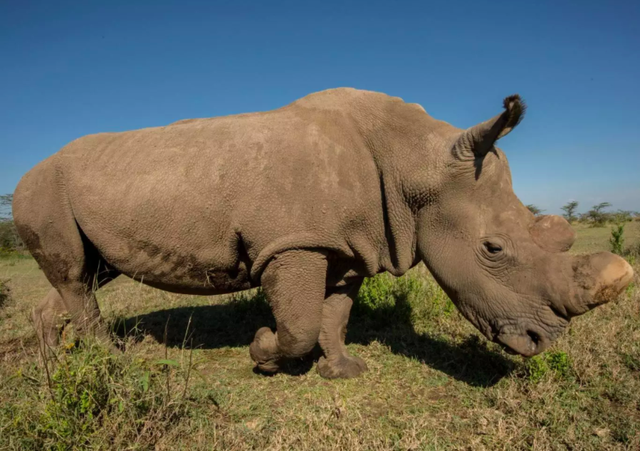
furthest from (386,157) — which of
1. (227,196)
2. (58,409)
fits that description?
(58,409)

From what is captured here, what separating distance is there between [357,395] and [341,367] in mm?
424

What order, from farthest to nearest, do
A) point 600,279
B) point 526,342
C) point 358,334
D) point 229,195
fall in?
point 358,334 < point 229,195 < point 526,342 < point 600,279

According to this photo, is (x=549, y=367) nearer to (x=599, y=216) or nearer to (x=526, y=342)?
(x=526, y=342)

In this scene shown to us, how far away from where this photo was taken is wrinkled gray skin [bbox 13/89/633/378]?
301 cm

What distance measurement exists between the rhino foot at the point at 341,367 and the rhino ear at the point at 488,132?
1.99 meters

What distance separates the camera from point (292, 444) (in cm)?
261

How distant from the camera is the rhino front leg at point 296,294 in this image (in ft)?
10.6

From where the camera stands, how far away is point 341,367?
374cm

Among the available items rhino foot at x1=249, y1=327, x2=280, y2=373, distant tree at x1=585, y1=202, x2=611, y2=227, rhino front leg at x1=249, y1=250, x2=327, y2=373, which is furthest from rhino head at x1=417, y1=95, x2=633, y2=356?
distant tree at x1=585, y1=202, x2=611, y2=227

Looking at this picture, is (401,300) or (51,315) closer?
(51,315)

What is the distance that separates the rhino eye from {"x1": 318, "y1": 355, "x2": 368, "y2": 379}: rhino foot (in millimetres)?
1561

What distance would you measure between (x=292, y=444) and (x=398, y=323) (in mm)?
2629

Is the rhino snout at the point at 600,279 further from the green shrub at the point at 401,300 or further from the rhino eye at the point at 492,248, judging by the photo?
the green shrub at the point at 401,300

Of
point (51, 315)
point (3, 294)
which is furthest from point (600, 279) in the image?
point (3, 294)
